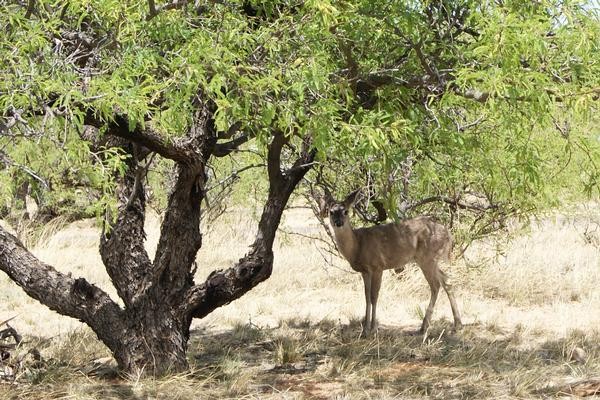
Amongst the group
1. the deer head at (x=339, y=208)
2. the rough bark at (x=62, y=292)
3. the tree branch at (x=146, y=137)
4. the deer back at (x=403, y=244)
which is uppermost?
the tree branch at (x=146, y=137)

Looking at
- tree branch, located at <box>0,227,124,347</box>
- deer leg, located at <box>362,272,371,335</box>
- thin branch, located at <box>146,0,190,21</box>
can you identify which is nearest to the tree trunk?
tree branch, located at <box>0,227,124,347</box>

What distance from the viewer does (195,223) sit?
8953 millimetres

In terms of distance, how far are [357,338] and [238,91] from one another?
5512mm

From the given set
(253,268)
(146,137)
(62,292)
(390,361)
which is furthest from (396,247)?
(146,137)

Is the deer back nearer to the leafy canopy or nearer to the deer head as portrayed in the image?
the deer head

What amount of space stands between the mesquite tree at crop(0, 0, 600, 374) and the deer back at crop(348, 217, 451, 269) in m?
3.15

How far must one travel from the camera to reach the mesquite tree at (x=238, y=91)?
5.67 meters

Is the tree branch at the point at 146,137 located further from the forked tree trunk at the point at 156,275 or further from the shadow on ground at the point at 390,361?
the shadow on ground at the point at 390,361

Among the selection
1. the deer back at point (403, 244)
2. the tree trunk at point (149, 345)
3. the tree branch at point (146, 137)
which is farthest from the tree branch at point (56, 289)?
the deer back at point (403, 244)

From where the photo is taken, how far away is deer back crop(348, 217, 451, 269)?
11969 millimetres

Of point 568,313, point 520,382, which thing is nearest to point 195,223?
point 520,382

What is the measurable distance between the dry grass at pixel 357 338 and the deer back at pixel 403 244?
827 mm

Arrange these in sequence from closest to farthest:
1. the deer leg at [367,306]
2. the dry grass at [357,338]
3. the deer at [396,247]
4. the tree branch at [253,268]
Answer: the dry grass at [357,338], the tree branch at [253,268], the deer leg at [367,306], the deer at [396,247]

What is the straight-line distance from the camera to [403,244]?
39.3ft
